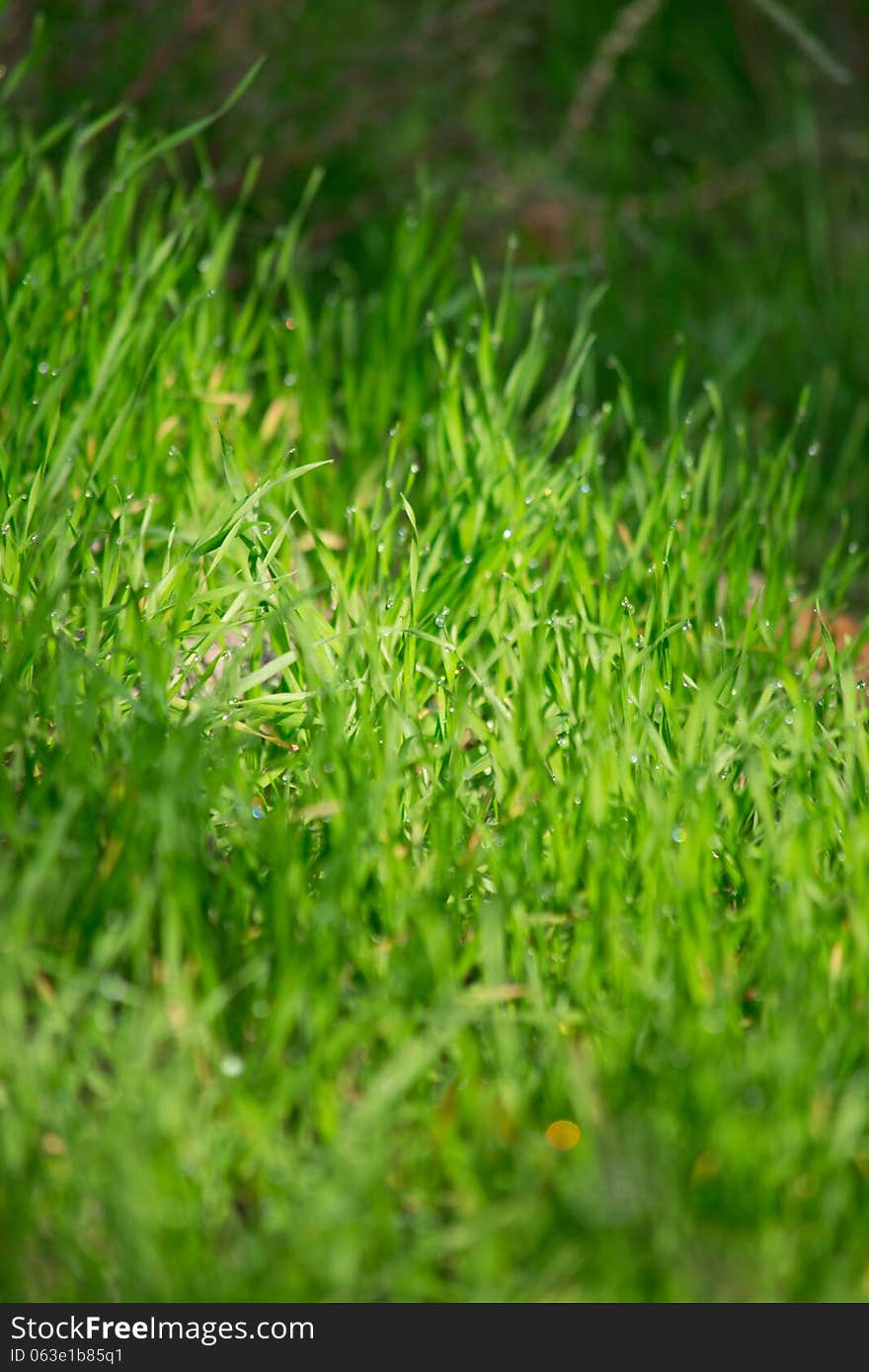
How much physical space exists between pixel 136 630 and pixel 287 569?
0.46 metres

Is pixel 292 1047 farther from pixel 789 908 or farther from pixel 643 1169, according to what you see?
pixel 789 908

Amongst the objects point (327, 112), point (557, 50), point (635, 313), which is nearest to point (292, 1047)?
point (635, 313)

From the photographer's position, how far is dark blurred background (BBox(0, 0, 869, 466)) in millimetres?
3123

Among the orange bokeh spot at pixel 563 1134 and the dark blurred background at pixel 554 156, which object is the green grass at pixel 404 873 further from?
the dark blurred background at pixel 554 156

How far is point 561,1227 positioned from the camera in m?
1.18

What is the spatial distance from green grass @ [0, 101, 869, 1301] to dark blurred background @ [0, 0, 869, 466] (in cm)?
88

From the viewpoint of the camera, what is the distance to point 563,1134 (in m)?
1.28

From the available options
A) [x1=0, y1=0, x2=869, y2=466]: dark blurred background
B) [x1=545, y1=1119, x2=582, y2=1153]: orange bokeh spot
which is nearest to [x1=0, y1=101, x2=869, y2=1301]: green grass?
[x1=545, y1=1119, x2=582, y2=1153]: orange bokeh spot

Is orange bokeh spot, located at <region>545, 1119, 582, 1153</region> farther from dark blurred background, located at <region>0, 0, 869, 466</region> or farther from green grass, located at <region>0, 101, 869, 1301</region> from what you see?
dark blurred background, located at <region>0, 0, 869, 466</region>

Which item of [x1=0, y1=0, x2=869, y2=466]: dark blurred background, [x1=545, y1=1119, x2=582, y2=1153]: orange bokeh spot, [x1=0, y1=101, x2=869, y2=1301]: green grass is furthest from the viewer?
[x1=0, y1=0, x2=869, y2=466]: dark blurred background

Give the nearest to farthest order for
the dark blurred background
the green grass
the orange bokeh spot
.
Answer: the green grass → the orange bokeh spot → the dark blurred background

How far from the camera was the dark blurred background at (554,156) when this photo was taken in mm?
3123

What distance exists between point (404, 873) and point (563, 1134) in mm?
331

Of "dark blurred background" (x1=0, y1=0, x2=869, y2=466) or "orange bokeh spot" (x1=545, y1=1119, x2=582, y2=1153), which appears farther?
"dark blurred background" (x1=0, y1=0, x2=869, y2=466)
